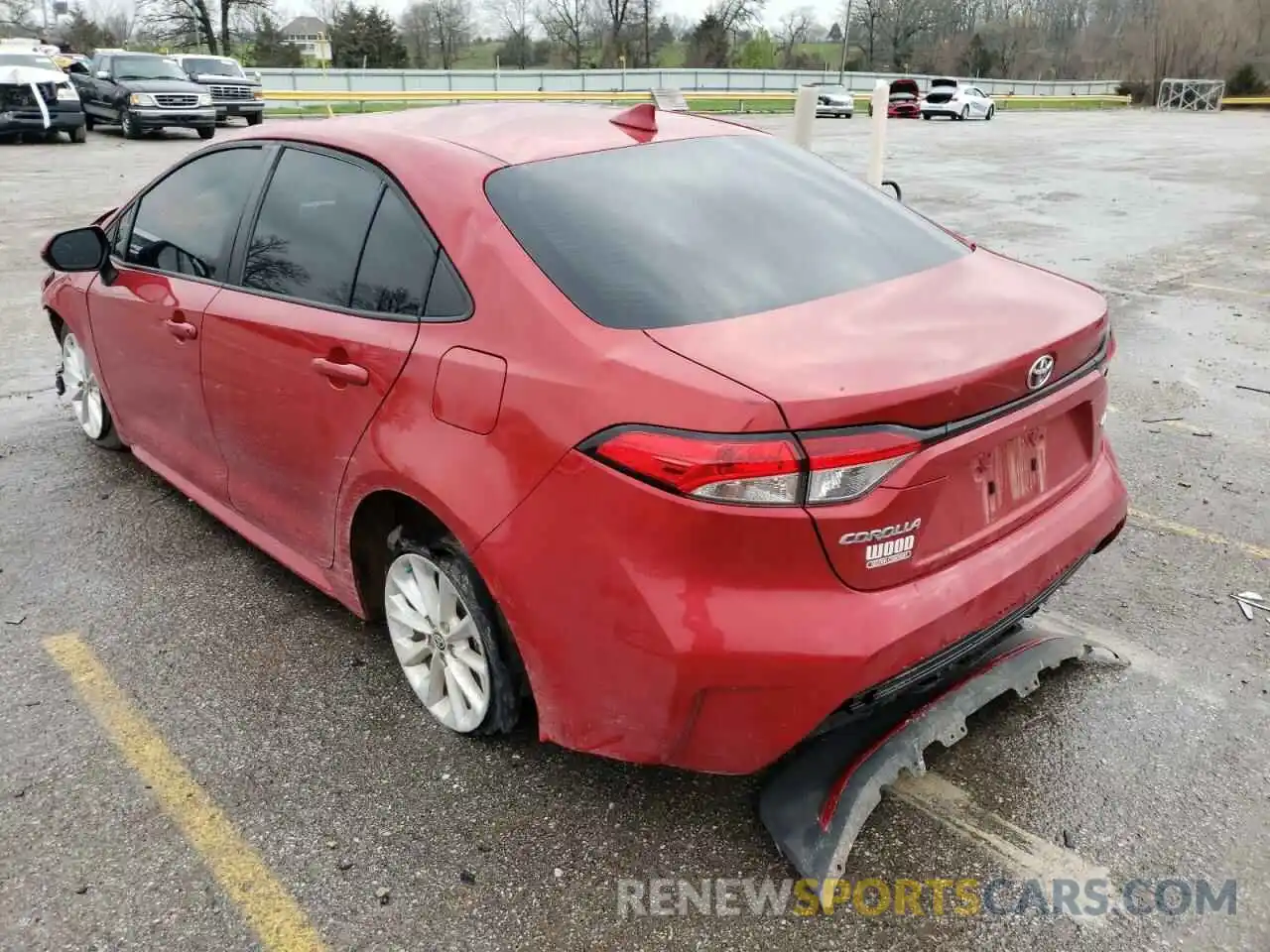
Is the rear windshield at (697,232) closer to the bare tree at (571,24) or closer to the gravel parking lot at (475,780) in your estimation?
the gravel parking lot at (475,780)

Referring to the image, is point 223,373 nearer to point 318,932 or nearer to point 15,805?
point 15,805

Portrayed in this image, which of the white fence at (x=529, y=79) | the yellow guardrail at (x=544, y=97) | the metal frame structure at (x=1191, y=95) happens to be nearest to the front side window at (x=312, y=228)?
the yellow guardrail at (x=544, y=97)

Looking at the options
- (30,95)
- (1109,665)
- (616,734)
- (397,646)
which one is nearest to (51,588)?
(397,646)

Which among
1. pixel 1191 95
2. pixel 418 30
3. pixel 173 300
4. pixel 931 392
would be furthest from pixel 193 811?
pixel 418 30

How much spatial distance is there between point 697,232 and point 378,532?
1.29 metres

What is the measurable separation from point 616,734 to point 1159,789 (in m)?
1.51

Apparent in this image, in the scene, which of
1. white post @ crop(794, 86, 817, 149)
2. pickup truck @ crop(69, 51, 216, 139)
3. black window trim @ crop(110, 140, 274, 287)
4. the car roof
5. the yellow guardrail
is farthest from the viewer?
the yellow guardrail

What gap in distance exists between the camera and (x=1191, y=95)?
169 feet

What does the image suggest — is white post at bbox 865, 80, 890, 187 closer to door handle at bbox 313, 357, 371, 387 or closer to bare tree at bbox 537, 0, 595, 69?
door handle at bbox 313, 357, 371, 387

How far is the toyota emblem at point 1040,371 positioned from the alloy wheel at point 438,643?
1.49 meters

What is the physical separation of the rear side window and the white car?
39475 mm

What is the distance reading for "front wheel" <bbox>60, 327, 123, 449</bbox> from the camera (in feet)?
15.5

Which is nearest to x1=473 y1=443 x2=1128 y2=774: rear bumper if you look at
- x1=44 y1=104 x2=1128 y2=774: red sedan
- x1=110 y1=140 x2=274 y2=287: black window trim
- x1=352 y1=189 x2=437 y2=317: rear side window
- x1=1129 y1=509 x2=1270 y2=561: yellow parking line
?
x1=44 y1=104 x2=1128 y2=774: red sedan

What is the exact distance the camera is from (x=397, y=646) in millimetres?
3014
